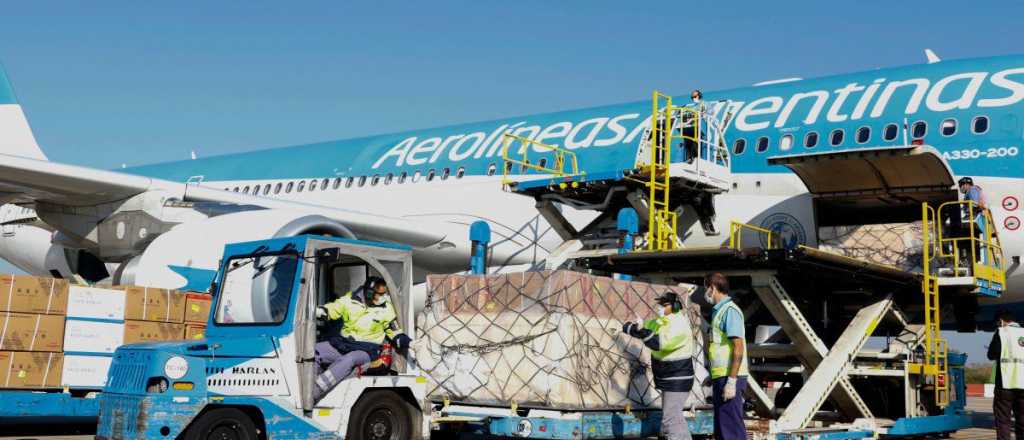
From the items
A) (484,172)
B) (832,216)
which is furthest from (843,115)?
(484,172)

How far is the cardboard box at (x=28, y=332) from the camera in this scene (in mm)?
8656

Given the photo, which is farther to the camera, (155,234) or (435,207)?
(435,207)

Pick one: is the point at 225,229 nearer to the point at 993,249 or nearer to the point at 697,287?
the point at 697,287

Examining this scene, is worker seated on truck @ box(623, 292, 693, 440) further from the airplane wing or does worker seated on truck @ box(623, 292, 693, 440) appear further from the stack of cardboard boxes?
the airplane wing

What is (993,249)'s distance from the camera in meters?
10.1

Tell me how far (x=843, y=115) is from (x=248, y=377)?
7595mm

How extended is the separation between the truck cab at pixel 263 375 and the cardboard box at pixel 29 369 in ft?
7.79

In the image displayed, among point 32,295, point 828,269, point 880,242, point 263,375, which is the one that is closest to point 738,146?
point 880,242

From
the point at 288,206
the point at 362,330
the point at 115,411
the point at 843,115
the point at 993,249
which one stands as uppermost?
the point at 843,115

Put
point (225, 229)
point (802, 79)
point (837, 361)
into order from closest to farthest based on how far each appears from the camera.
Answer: point (837, 361) → point (225, 229) → point (802, 79)

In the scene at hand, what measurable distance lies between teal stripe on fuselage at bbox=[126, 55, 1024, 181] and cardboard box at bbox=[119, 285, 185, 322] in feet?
18.8

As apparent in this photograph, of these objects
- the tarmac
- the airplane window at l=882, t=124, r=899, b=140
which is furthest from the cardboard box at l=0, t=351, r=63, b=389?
the airplane window at l=882, t=124, r=899, b=140

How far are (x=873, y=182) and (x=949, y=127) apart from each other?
994 millimetres

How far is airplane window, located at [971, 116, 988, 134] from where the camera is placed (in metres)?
10.3
